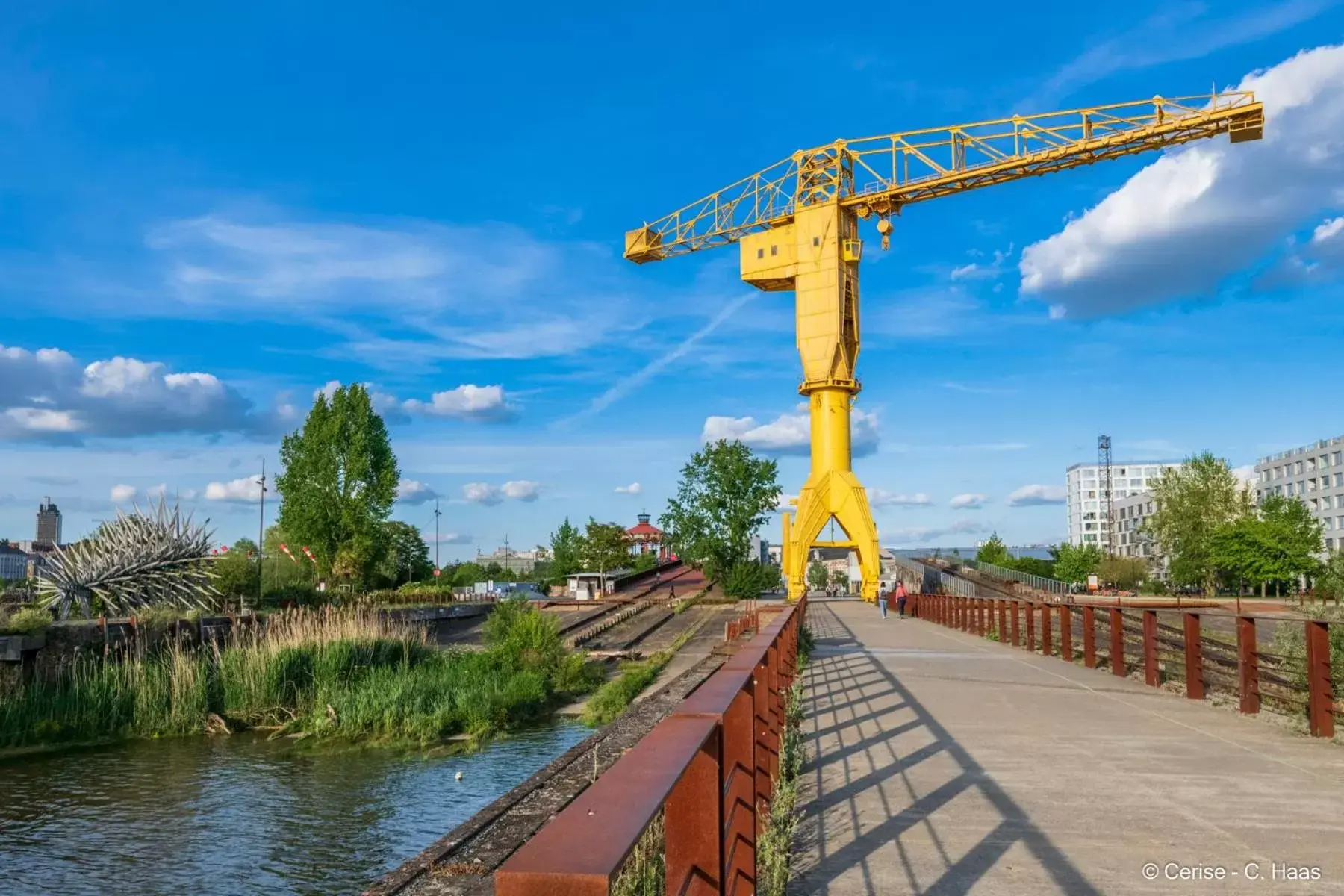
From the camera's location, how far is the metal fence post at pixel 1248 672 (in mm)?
9586

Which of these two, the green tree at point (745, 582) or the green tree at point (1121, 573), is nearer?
the green tree at point (745, 582)

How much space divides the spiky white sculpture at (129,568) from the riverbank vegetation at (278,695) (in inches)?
103

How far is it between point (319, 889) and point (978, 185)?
32695 mm

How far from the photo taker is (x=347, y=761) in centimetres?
1395

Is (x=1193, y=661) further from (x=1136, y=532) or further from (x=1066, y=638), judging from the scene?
(x=1136, y=532)

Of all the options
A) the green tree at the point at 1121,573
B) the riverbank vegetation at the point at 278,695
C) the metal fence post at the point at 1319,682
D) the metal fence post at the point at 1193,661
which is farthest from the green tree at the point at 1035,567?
the metal fence post at the point at 1319,682

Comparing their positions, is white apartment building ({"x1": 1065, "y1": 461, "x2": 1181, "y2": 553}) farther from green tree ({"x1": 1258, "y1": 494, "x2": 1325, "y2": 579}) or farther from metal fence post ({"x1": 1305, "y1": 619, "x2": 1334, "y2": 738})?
metal fence post ({"x1": 1305, "y1": 619, "x2": 1334, "y2": 738})

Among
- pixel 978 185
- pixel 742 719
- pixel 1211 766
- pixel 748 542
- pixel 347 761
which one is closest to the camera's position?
pixel 742 719

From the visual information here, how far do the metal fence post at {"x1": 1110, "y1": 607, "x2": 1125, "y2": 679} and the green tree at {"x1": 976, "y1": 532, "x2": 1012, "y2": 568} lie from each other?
286 ft

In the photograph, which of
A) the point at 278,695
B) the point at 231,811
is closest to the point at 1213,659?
the point at 231,811

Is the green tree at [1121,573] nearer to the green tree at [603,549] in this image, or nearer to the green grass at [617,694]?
the green tree at [603,549]

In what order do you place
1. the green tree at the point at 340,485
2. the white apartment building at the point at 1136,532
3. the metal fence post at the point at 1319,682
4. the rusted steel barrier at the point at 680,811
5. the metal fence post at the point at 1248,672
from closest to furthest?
the rusted steel barrier at the point at 680,811 → the metal fence post at the point at 1319,682 → the metal fence post at the point at 1248,672 → the green tree at the point at 340,485 → the white apartment building at the point at 1136,532

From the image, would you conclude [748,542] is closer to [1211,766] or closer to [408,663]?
[408,663]

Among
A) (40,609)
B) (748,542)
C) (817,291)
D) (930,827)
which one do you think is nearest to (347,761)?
(40,609)
